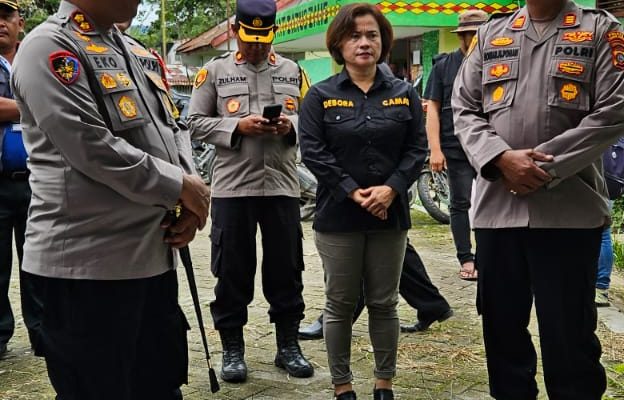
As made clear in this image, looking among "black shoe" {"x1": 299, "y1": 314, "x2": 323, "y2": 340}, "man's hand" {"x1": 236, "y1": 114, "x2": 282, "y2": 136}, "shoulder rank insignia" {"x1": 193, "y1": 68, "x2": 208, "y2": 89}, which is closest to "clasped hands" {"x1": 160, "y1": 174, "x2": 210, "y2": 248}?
"man's hand" {"x1": 236, "y1": 114, "x2": 282, "y2": 136}

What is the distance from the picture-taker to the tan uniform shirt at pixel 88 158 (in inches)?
91.1

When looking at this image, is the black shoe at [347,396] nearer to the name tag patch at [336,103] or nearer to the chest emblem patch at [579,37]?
the name tag patch at [336,103]

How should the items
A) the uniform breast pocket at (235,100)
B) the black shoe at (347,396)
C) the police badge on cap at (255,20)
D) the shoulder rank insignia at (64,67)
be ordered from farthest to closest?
the uniform breast pocket at (235,100) → the police badge on cap at (255,20) → the black shoe at (347,396) → the shoulder rank insignia at (64,67)

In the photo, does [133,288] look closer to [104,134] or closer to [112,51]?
[104,134]

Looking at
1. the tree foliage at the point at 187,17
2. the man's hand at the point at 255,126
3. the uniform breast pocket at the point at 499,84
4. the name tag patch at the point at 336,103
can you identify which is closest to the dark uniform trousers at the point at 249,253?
the man's hand at the point at 255,126

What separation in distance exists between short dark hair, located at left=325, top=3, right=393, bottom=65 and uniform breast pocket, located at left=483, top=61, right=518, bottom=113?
0.70 meters

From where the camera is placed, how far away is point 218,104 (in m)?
4.26

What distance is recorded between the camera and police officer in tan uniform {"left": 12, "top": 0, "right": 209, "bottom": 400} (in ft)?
7.64

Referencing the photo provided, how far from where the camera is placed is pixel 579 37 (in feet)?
10.0

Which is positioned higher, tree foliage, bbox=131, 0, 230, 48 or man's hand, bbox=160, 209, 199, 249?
tree foliage, bbox=131, 0, 230, 48

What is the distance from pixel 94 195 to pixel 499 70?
67.5 inches

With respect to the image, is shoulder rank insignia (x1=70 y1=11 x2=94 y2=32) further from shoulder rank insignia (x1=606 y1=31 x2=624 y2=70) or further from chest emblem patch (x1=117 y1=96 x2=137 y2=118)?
shoulder rank insignia (x1=606 y1=31 x2=624 y2=70)

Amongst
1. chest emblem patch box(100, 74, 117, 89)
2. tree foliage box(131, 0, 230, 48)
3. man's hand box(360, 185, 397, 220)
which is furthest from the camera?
tree foliage box(131, 0, 230, 48)

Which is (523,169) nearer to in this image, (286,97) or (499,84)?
(499,84)
